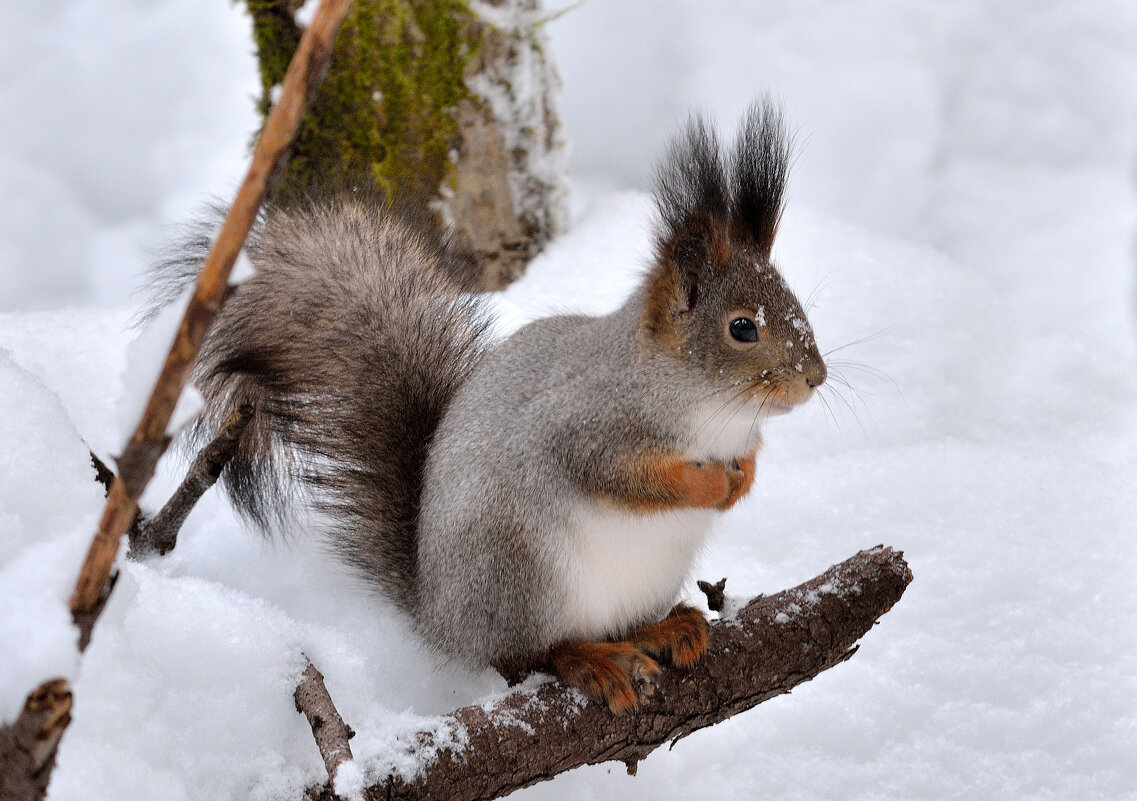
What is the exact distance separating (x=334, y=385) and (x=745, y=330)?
51 centimetres

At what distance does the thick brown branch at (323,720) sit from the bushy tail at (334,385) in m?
0.28

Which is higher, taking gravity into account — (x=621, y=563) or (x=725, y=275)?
(x=725, y=275)

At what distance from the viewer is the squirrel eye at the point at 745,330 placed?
108cm

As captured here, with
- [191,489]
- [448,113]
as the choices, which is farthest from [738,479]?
[448,113]

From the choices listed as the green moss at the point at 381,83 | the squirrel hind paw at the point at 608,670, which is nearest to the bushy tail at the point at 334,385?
the squirrel hind paw at the point at 608,670

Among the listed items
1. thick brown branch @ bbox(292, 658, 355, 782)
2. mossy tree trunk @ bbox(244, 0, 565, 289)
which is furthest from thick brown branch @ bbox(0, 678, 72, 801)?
mossy tree trunk @ bbox(244, 0, 565, 289)

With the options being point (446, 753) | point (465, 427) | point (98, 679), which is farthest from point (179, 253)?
point (446, 753)

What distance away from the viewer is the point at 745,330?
3.54ft

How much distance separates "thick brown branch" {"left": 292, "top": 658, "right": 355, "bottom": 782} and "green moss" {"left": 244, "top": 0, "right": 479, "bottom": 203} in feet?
4.30

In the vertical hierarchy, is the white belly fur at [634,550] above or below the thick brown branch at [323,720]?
→ above

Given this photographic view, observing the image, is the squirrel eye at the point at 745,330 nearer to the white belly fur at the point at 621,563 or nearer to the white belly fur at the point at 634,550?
the white belly fur at the point at 634,550

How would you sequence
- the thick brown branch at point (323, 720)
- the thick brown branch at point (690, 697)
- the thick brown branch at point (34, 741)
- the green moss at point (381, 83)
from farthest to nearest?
1. the green moss at point (381, 83)
2. the thick brown branch at point (690, 697)
3. the thick brown branch at point (323, 720)
4. the thick brown branch at point (34, 741)

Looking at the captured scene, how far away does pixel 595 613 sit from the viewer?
110 centimetres

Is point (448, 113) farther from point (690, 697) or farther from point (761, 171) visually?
point (690, 697)
